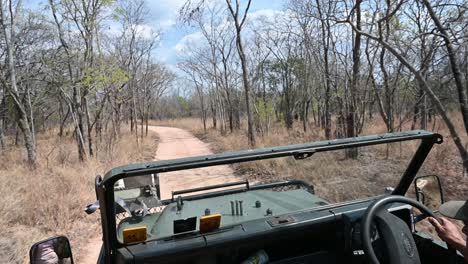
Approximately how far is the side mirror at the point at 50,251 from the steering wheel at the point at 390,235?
5.40 feet

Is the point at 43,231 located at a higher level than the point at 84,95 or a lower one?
lower

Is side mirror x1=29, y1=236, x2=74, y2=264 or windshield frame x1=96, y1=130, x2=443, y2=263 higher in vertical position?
windshield frame x1=96, y1=130, x2=443, y2=263

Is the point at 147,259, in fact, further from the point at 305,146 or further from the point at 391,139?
the point at 391,139

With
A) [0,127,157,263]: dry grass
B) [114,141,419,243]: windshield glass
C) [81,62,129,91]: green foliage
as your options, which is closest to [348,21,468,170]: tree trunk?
[114,141,419,243]: windshield glass

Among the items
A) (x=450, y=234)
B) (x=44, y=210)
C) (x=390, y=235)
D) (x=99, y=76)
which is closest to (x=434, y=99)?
(x=450, y=234)

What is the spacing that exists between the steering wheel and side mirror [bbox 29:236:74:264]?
5.40 feet

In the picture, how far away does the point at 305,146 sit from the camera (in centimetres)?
199

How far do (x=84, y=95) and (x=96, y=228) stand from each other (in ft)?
24.8

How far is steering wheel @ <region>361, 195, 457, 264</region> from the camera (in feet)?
5.74

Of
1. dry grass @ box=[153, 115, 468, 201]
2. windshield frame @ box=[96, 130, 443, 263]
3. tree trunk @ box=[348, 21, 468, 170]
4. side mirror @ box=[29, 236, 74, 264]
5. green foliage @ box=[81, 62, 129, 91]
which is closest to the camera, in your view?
windshield frame @ box=[96, 130, 443, 263]

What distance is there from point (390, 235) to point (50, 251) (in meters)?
1.82

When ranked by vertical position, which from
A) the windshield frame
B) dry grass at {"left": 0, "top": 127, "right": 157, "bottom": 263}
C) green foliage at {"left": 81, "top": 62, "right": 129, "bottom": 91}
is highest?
green foliage at {"left": 81, "top": 62, "right": 129, "bottom": 91}

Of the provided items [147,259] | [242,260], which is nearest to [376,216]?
[242,260]

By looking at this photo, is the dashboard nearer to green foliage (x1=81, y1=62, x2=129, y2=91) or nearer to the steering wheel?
the steering wheel
